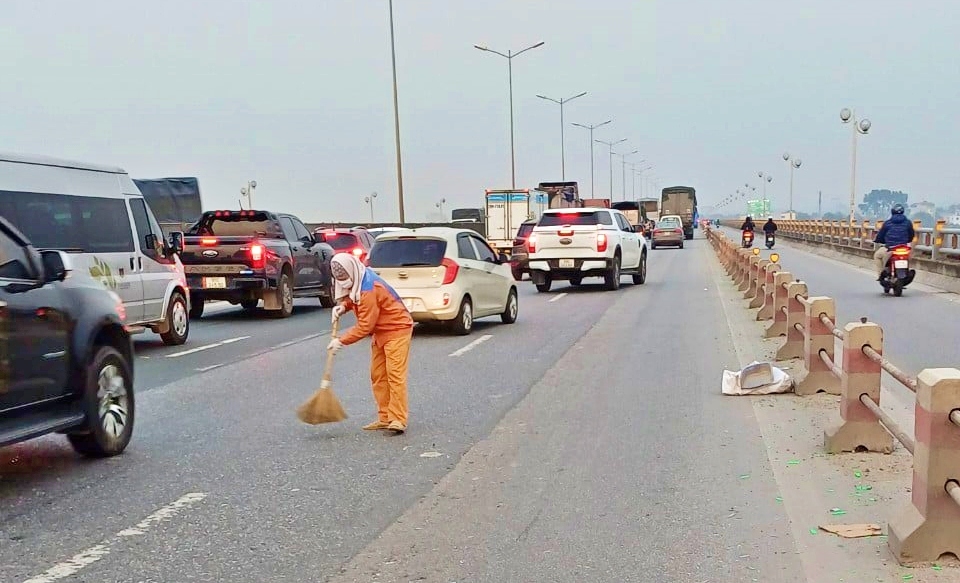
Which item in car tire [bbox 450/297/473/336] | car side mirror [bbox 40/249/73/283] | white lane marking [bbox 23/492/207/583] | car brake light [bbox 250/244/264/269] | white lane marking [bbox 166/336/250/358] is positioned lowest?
white lane marking [bbox 166/336/250/358]

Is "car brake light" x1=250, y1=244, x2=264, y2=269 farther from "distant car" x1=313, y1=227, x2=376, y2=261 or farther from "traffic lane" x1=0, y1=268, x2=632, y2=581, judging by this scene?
"traffic lane" x1=0, y1=268, x2=632, y2=581

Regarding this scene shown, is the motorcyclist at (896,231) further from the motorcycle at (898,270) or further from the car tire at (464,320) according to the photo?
the car tire at (464,320)

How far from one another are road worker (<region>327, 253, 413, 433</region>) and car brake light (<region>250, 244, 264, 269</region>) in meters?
10.1

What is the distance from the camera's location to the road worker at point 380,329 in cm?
800

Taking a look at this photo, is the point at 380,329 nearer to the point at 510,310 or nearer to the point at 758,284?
the point at 510,310

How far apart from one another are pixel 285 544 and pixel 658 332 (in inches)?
421

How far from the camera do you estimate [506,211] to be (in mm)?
40031

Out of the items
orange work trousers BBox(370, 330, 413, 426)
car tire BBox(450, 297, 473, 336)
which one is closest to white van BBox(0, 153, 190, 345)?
car tire BBox(450, 297, 473, 336)

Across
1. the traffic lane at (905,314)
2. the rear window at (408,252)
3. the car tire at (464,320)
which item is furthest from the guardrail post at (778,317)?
the rear window at (408,252)

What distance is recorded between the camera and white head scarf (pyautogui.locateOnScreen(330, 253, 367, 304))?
794 cm

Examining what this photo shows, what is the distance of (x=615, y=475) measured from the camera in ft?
21.8

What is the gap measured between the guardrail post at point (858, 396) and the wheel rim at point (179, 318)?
33.3 ft

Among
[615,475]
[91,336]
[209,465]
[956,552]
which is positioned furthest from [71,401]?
[956,552]

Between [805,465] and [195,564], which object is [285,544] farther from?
[805,465]
